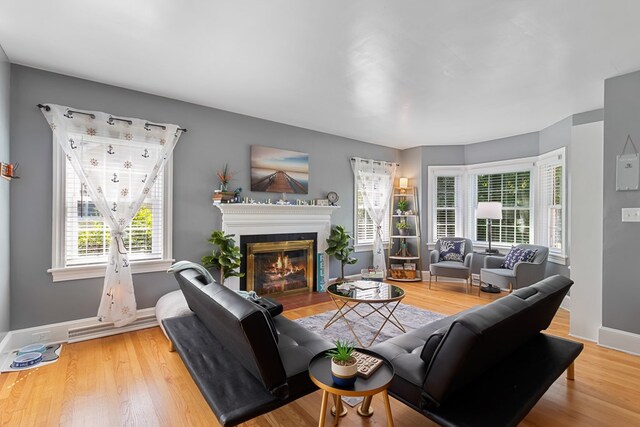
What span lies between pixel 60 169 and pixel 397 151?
576 centimetres

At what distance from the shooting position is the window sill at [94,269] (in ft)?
10.4

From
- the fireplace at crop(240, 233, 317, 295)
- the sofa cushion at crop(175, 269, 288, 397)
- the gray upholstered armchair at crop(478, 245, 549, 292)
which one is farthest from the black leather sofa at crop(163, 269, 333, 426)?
the gray upholstered armchair at crop(478, 245, 549, 292)

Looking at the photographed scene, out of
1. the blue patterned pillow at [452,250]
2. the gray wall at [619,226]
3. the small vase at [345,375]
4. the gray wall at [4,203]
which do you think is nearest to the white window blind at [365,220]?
the blue patterned pillow at [452,250]

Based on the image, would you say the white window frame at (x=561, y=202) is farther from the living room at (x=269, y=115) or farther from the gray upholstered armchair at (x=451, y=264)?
the gray upholstered armchair at (x=451, y=264)

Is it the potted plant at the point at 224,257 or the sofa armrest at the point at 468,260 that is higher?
the potted plant at the point at 224,257

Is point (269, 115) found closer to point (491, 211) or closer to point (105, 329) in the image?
point (105, 329)

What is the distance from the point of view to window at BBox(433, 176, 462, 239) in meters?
6.31

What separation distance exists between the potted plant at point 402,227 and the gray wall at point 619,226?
3.39 meters

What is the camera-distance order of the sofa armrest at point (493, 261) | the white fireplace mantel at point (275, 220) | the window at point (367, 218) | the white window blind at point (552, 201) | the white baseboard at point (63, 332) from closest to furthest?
the white baseboard at point (63, 332)
the white fireplace mantel at point (275, 220)
the white window blind at point (552, 201)
the sofa armrest at point (493, 261)
the window at point (367, 218)

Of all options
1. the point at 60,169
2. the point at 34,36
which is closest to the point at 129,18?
the point at 34,36

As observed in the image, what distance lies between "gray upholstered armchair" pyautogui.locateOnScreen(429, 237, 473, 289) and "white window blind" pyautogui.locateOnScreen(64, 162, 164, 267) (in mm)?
4476

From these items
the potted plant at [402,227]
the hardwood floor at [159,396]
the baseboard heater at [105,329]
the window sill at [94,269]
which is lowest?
the hardwood floor at [159,396]

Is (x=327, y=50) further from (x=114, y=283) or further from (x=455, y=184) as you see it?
(x=455, y=184)

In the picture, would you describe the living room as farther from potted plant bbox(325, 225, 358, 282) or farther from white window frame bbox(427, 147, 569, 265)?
potted plant bbox(325, 225, 358, 282)
